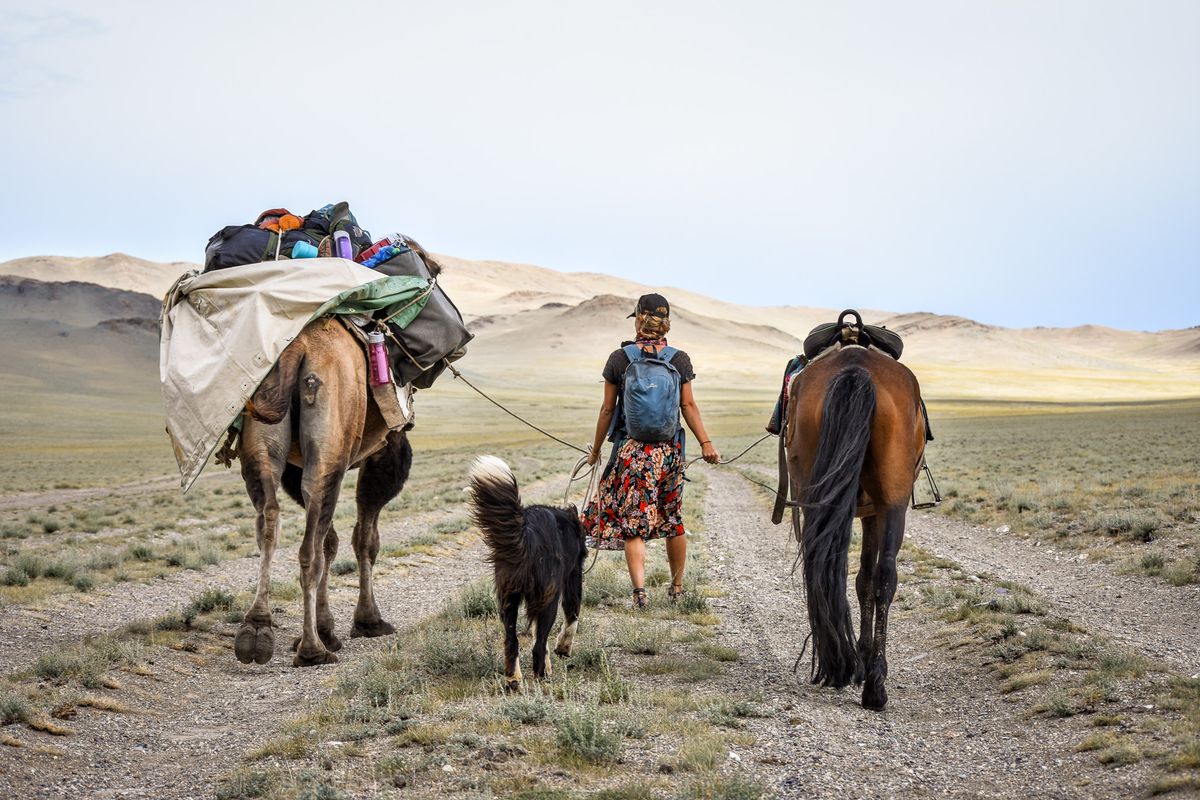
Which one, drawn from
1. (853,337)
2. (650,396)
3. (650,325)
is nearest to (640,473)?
(650,396)

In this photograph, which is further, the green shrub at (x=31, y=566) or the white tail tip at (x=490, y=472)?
the green shrub at (x=31, y=566)

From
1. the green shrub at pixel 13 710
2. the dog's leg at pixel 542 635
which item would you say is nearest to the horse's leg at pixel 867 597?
the dog's leg at pixel 542 635

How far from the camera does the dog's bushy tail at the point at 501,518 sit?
6.01 metres

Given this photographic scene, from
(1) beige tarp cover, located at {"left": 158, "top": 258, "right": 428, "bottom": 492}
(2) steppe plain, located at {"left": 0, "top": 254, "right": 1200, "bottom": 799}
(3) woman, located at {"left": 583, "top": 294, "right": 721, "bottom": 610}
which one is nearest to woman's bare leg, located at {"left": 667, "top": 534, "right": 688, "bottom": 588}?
(3) woman, located at {"left": 583, "top": 294, "right": 721, "bottom": 610}

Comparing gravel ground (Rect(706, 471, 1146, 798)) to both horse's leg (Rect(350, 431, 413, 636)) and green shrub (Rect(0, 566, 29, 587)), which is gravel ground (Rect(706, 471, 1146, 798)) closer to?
horse's leg (Rect(350, 431, 413, 636))

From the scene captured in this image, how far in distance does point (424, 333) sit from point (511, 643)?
143 inches

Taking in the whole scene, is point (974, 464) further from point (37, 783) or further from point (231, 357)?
point (37, 783)

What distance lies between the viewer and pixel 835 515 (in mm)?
6277

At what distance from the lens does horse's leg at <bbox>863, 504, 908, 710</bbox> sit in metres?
6.07

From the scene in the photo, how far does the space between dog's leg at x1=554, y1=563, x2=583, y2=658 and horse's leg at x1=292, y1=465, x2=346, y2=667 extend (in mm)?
1911

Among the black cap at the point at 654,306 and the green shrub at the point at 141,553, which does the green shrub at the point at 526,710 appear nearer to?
the black cap at the point at 654,306

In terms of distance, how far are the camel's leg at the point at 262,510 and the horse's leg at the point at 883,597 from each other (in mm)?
4363

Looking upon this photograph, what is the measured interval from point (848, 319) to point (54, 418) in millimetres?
74253

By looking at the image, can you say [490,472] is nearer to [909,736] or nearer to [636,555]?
[909,736]
